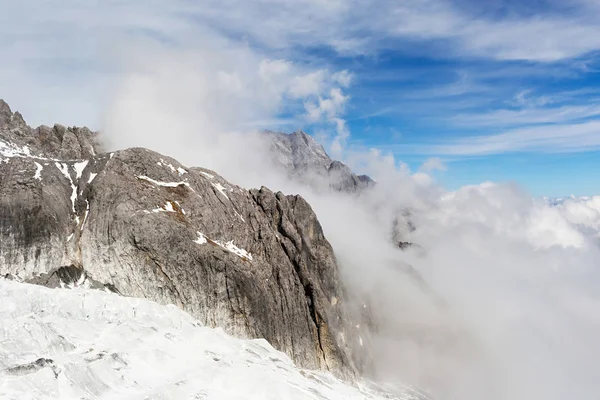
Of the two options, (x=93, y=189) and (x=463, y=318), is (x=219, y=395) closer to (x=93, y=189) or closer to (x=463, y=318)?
(x=93, y=189)

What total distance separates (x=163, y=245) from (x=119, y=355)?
29.1 metres

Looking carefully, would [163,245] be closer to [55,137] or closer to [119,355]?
[119,355]

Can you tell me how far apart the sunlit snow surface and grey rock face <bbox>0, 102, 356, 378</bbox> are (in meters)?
10.0

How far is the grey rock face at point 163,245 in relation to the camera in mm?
70062

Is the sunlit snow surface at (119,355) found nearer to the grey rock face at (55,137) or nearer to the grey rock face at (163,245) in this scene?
the grey rock face at (163,245)

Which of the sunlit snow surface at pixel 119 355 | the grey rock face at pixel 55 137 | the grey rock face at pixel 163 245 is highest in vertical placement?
the grey rock face at pixel 55 137

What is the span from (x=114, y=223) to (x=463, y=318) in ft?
513

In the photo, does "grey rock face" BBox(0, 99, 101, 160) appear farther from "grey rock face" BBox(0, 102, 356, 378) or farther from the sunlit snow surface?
the sunlit snow surface

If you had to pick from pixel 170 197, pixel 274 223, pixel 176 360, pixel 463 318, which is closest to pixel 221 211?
pixel 170 197

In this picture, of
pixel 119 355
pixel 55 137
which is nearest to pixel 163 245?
pixel 119 355

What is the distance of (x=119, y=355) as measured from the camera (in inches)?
1866

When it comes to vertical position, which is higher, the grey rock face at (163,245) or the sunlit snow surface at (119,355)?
the grey rock face at (163,245)

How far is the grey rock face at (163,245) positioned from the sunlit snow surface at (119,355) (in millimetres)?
10039

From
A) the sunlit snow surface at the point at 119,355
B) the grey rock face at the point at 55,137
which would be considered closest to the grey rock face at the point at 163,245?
the sunlit snow surface at the point at 119,355
